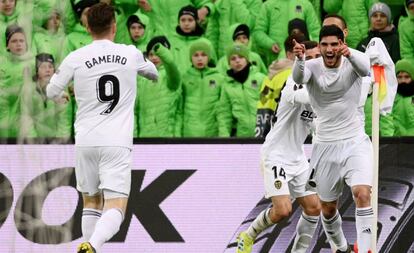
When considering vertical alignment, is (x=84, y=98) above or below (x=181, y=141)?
above

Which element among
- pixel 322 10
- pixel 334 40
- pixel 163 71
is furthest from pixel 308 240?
pixel 322 10

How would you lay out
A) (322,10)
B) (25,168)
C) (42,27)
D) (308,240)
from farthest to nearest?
(322,10), (308,240), (25,168), (42,27)

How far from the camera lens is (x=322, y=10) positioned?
16.3 metres

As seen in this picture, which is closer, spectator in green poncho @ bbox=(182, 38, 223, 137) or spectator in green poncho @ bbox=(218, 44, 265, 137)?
spectator in green poncho @ bbox=(218, 44, 265, 137)

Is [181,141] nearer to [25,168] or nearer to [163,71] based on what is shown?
[163,71]

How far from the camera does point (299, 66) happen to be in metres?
11.4

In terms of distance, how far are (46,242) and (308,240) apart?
137 inches

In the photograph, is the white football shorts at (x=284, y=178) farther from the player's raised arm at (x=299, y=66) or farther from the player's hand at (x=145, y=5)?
the player's hand at (x=145, y=5)

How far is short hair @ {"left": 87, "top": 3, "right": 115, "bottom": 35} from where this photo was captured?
1062cm

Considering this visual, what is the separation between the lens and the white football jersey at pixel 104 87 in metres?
10.7

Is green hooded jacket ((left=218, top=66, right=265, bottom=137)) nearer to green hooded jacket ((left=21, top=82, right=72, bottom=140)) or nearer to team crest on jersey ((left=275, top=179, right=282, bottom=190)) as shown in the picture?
team crest on jersey ((left=275, top=179, right=282, bottom=190))

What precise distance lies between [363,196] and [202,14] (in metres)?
4.95

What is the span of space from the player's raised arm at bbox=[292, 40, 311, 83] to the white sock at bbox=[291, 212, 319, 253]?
169 cm

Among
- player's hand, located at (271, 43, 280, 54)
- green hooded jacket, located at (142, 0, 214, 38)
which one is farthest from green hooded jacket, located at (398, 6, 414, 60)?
green hooded jacket, located at (142, 0, 214, 38)
